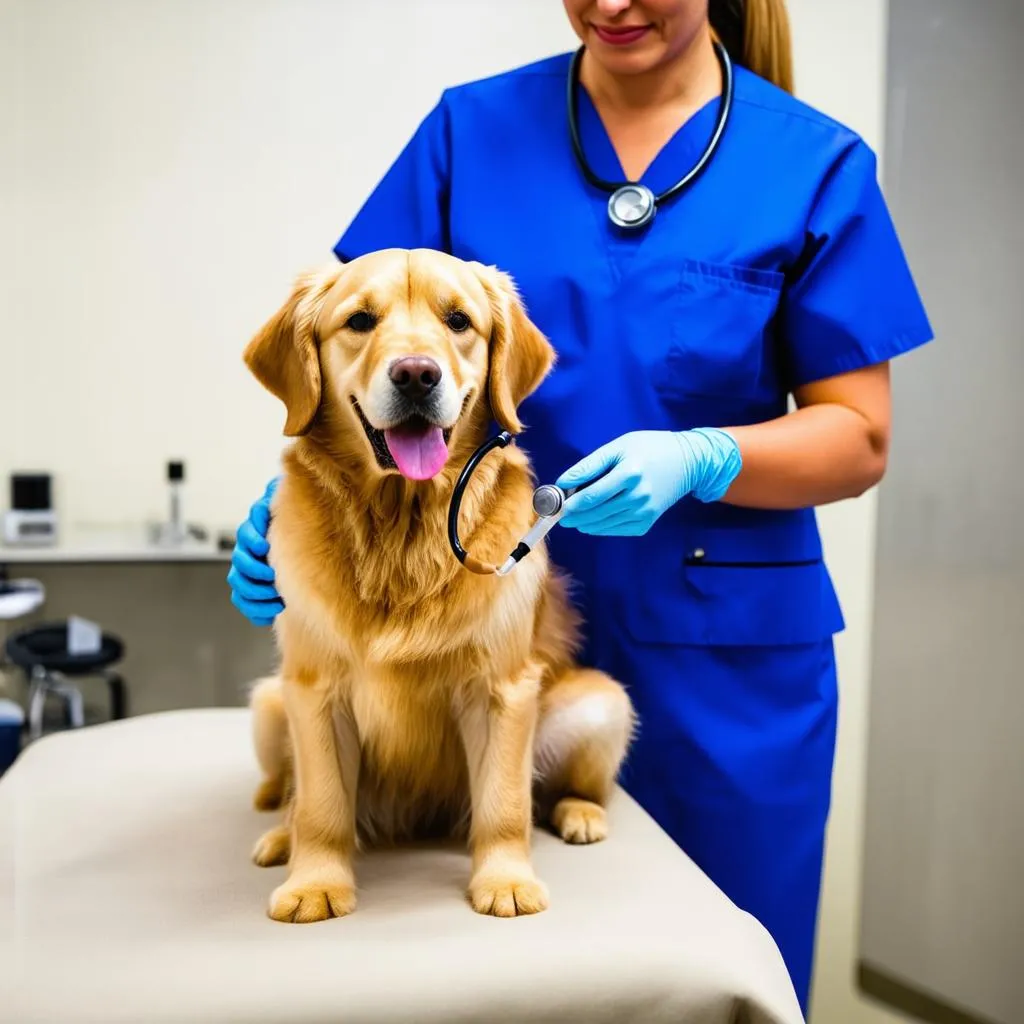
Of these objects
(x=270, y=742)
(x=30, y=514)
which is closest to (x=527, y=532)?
(x=270, y=742)

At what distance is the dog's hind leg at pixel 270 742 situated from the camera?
1.23 metres

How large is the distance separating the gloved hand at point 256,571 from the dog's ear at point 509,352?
27 centimetres

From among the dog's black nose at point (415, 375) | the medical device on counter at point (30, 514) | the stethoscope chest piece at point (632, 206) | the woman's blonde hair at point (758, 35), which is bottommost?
the medical device on counter at point (30, 514)

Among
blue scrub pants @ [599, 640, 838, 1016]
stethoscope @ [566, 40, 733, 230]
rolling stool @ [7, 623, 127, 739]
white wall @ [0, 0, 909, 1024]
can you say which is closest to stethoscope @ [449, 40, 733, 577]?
stethoscope @ [566, 40, 733, 230]

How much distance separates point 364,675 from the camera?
1.04 metres

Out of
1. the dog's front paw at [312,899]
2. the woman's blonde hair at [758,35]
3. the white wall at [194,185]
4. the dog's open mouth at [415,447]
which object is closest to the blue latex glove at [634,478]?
the dog's open mouth at [415,447]

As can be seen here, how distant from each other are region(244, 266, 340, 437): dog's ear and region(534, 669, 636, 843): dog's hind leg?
41cm

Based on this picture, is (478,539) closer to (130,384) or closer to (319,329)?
(319,329)

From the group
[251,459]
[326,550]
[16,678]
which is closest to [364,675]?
[326,550]

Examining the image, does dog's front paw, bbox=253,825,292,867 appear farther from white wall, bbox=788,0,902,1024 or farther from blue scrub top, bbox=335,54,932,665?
white wall, bbox=788,0,902,1024

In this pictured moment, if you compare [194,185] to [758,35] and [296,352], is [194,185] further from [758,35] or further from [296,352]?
[296,352]

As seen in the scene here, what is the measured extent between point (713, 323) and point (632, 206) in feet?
0.53

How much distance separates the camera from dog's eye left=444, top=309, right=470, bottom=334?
101 cm

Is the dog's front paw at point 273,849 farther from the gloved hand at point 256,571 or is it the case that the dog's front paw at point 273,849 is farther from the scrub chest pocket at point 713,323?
the scrub chest pocket at point 713,323
